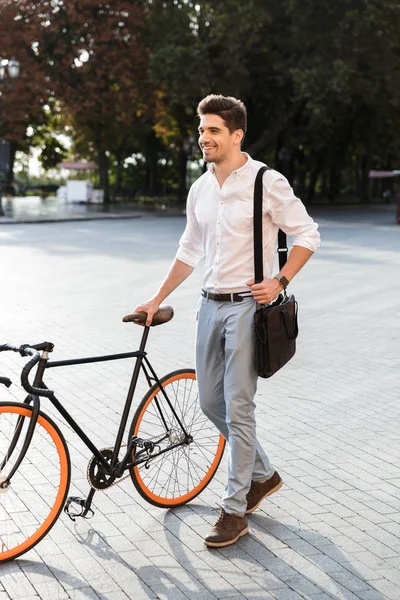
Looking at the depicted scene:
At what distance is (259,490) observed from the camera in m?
4.73

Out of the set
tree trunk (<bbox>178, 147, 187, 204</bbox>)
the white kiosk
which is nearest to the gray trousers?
tree trunk (<bbox>178, 147, 187, 204</bbox>)

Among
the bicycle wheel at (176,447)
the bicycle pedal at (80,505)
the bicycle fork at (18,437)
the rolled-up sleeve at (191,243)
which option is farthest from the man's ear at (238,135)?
the bicycle pedal at (80,505)

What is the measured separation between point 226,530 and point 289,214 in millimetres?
1425

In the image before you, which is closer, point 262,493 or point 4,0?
point 262,493

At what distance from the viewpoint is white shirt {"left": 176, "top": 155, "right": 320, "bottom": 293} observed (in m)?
4.27

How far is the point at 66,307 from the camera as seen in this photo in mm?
11766

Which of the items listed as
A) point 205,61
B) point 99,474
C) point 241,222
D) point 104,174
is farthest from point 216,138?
point 104,174

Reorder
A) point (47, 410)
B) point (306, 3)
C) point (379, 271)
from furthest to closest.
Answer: point (306, 3) < point (379, 271) < point (47, 410)

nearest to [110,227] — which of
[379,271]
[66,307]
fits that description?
[379,271]

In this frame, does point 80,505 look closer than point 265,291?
No

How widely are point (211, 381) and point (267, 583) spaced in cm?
98

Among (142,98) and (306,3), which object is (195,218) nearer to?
(306,3)

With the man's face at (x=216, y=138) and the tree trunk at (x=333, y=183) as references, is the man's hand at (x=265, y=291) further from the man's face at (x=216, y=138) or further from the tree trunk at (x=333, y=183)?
the tree trunk at (x=333, y=183)

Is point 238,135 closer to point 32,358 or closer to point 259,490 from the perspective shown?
point 32,358
